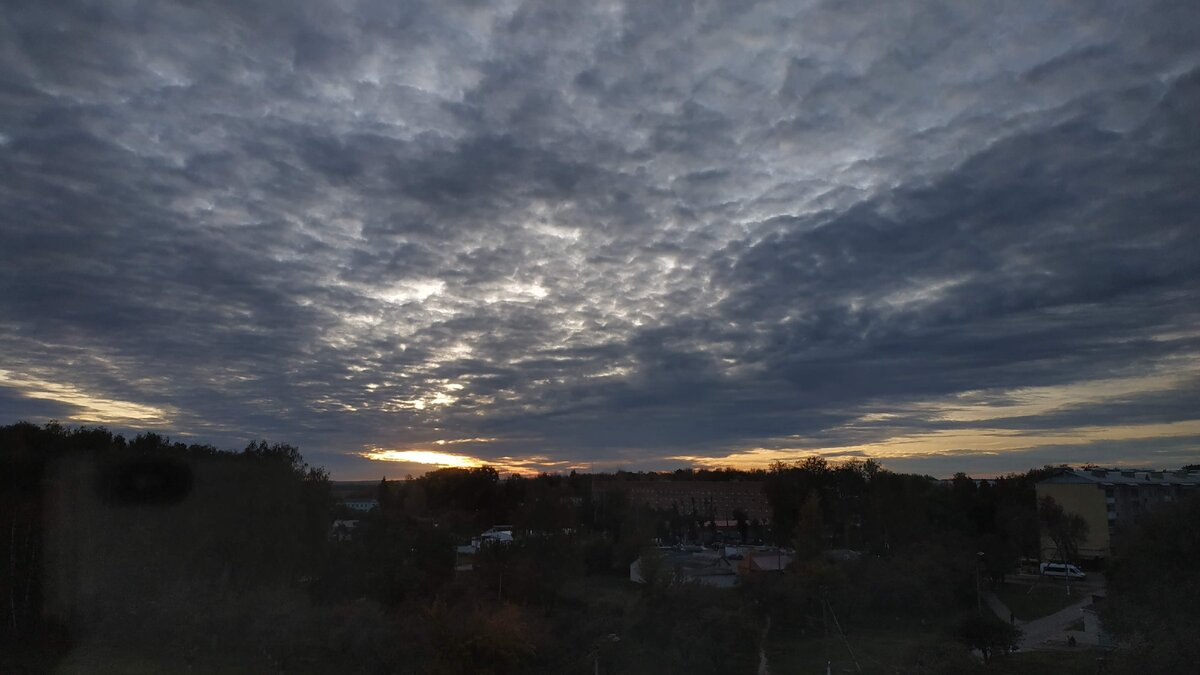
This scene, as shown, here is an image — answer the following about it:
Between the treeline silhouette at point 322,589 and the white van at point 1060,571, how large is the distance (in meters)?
6.57

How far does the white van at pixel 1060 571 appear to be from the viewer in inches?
2031

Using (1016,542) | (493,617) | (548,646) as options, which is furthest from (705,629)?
(1016,542)

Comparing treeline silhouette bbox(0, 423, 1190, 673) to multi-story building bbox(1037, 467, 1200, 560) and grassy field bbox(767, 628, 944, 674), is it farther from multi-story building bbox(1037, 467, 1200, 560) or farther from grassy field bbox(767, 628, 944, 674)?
multi-story building bbox(1037, 467, 1200, 560)

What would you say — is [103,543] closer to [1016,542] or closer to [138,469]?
[138,469]

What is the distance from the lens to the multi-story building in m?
61.5

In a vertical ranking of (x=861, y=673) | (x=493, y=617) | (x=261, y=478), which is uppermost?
(x=261, y=478)

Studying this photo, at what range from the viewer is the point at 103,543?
90.9 feet

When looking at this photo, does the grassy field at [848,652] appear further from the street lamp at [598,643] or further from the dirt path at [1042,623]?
the street lamp at [598,643]

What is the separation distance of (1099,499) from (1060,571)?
13084mm

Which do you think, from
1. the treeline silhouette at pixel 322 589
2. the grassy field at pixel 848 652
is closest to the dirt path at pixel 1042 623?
the treeline silhouette at pixel 322 589

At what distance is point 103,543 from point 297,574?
24.7 feet

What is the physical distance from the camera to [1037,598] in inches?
1777

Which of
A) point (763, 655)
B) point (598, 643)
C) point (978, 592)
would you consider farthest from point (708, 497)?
point (598, 643)

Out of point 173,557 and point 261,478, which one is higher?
point 261,478
